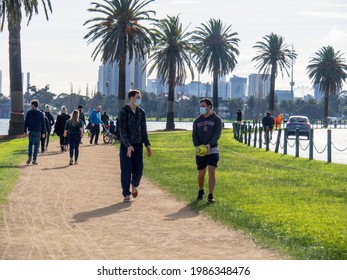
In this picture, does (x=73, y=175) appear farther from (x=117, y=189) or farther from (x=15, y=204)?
(x=15, y=204)

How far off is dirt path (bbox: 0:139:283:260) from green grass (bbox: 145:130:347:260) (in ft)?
1.32

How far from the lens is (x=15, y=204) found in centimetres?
1404

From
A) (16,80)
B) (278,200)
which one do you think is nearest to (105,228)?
(278,200)

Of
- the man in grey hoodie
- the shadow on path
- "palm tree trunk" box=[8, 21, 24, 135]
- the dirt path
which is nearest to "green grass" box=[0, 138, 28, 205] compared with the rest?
the dirt path

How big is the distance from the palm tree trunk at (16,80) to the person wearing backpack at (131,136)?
30.7 metres

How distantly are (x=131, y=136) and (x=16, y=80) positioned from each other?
3237cm

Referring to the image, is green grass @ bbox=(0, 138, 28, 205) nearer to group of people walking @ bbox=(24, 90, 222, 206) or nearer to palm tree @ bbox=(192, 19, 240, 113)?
group of people walking @ bbox=(24, 90, 222, 206)

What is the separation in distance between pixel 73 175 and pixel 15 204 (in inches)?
242

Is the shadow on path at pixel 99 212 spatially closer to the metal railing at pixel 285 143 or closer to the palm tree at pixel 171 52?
the metal railing at pixel 285 143

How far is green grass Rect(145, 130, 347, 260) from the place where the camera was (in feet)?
34.6

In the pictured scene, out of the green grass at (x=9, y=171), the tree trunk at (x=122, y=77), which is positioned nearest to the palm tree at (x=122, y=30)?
the tree trunk at (x=122, y=77)

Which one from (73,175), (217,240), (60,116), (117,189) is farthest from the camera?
(60,116)

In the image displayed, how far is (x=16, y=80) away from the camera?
45.9m
